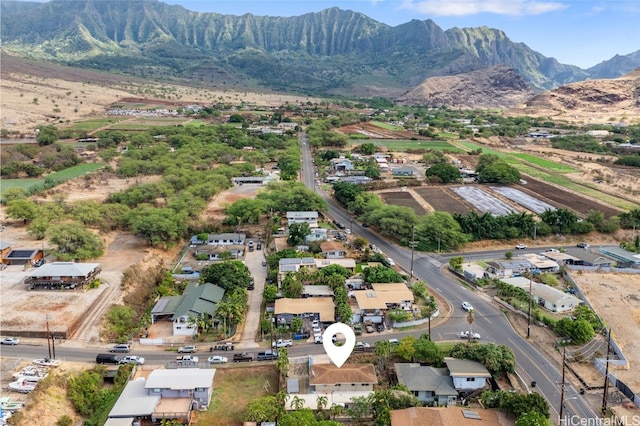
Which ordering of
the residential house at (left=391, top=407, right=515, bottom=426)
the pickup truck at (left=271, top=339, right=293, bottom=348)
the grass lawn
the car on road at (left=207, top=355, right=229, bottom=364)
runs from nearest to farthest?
the residential house at (left=391, top=407, right=515, bottom=426) → the grass lawn → the car on road at (left=207, top=355, right=229, bottom=364) → the pickup truck at (left=271, top=339, right=293, bottom=348)

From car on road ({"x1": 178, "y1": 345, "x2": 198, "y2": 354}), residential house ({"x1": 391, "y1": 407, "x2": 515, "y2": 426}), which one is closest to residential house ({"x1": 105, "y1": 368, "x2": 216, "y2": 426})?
car on road ({"x1": 178, "y1": 345, "x2": 198, "y2": 354})

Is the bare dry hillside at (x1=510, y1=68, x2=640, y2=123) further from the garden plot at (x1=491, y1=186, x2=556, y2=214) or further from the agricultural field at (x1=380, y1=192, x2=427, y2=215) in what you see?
the agricultural field at (x1=380, y1=192, x2=427, y2=215)

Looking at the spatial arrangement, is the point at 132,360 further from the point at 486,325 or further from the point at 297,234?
the point at 486,325

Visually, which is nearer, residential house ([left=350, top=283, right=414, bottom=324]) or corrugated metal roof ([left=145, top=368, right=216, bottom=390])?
corrugated metal roof ([left=145, top=368, right=216, bottom=390])

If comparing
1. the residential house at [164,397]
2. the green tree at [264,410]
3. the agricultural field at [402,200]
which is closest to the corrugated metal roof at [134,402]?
the residential house at [164,397]

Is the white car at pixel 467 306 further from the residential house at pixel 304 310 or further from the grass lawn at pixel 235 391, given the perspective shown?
the grass lawn at pixel 235 391

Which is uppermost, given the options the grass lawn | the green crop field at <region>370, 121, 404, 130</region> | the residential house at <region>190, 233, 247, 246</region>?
the green crop field at <region>370, 121, 404, 130</region>

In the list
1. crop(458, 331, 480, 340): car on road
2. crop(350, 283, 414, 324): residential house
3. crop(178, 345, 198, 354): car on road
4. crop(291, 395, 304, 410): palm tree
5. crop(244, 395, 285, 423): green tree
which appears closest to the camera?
crop(244, 395, 285, 423): green tree
